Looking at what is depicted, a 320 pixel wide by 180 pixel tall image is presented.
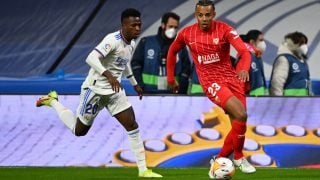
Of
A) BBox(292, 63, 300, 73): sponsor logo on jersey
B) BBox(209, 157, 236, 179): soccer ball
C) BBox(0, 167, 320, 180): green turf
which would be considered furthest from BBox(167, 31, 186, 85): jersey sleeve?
BBox(292, 63, 300, 73): sponsor logo on jersey

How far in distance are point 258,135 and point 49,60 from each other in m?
6.02

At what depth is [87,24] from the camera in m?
19.9

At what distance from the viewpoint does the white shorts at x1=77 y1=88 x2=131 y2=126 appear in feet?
42.0

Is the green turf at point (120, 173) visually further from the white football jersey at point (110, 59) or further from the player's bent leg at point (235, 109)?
the white football jersey at point (110, 59)

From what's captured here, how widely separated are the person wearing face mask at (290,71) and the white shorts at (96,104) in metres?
3.14

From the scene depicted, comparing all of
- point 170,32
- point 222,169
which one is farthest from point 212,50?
point 170,32

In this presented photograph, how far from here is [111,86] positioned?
12.2 metres

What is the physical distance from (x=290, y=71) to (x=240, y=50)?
333cm

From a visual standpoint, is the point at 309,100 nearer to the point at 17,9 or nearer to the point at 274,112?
→ the point at 274,112

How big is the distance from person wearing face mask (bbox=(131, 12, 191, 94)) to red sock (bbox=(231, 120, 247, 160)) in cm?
317

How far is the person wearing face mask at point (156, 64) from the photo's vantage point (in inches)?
607

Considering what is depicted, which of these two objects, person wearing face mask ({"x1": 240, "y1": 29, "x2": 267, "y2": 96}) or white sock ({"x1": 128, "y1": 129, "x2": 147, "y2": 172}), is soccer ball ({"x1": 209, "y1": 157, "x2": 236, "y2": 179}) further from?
person wearing face mask ({"x1": 240, "y1": 29, "x2": 267, "y2": 96})

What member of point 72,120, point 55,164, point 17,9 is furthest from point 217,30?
point 17,9

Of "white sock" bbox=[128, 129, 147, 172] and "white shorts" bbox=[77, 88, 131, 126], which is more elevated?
"white shorts" bbox=[77, 88, 131, 126]
